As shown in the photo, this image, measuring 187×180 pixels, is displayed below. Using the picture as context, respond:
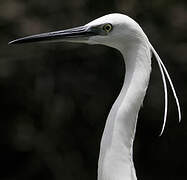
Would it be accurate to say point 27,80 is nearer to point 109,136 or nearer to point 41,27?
point 41,27

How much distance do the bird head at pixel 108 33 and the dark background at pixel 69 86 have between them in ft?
6.59

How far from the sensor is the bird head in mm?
1867

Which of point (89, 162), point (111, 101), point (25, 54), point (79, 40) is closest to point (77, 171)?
point (89, 162)

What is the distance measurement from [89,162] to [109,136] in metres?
2.25

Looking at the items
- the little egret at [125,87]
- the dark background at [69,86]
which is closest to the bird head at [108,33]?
the little egret at [125,87]

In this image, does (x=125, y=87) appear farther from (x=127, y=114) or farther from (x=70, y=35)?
(x=70, y=35)

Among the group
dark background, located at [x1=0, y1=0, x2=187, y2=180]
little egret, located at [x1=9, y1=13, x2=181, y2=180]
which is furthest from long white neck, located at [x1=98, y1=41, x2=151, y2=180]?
dark background, located at [x1=0, y1=0, x2=187, y2=180]

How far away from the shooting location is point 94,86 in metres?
4.04

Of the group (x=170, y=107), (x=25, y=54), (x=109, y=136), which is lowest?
(x=170, y=107)

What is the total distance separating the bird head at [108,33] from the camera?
1867 millimetres

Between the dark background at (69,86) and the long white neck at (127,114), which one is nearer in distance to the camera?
the long white neck at (127,114)

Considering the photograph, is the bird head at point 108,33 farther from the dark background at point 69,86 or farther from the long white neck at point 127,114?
the dark background at point 69,86

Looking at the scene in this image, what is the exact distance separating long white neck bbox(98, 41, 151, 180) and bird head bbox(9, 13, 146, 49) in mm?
27

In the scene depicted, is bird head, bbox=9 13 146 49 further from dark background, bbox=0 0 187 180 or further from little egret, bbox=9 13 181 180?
dark background, bbox=0 0 187 180
